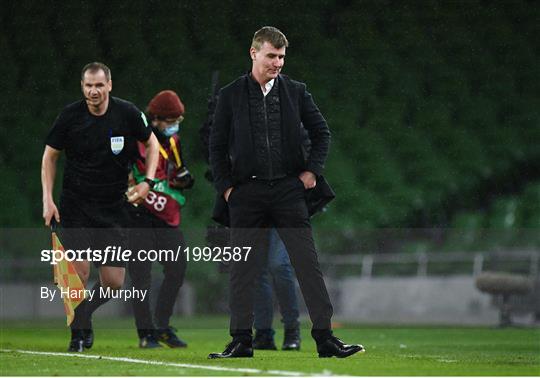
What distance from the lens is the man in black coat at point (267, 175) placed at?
3.93 metres

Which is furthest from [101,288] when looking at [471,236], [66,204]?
[471,236]

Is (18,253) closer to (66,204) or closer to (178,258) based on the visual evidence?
(178,258)

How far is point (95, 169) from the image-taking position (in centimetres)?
499

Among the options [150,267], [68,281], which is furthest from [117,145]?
[150,267]

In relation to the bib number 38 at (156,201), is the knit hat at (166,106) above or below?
above

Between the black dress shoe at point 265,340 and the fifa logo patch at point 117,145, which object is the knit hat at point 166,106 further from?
the black dress shoe at point 265,340

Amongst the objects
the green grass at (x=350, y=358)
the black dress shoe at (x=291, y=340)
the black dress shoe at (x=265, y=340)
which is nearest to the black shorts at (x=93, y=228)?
the green grass at (x=350, y=358)

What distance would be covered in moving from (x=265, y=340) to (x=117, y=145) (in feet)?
3.92

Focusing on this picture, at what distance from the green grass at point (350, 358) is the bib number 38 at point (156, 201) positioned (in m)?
0.73

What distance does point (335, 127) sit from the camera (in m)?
13.2

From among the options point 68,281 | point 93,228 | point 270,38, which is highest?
point 270,38

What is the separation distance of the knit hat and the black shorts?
0.79 meters

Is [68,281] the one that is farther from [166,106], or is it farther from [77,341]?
[166,106]

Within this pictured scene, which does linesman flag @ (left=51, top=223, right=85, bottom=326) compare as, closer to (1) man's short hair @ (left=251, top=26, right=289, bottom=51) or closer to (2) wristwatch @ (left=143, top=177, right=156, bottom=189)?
(2) wristwatch @ (left=143, top=177, right=156, bottom=189)
